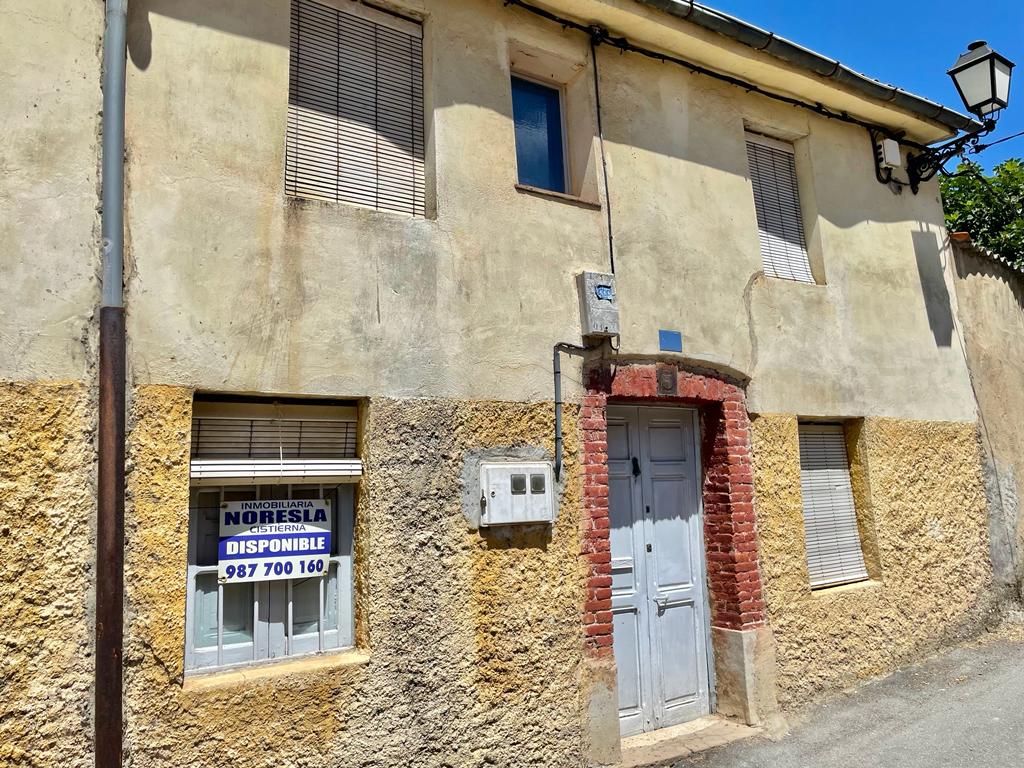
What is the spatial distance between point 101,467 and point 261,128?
2041 mm

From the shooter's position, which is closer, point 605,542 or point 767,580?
point 605,542

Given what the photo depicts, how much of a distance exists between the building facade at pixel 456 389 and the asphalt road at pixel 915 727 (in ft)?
0.84

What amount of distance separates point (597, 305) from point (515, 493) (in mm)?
1426

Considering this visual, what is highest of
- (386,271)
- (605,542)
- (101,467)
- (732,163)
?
(732,163)

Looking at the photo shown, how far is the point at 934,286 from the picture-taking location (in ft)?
24.9

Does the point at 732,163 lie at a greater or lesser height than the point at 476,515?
greater

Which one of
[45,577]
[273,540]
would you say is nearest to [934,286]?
[273,540]

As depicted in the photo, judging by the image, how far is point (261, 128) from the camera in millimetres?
4219

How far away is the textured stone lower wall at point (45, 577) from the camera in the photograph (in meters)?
3.21

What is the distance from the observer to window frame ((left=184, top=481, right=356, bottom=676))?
3.88m

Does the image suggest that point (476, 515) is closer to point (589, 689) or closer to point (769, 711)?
point (589, 689)

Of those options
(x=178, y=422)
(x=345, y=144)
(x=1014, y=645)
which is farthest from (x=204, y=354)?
(x=1014, y=645)

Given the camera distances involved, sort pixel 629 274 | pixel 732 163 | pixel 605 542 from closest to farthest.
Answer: pixel 605 542, pixel 629 274, pixel 732 163

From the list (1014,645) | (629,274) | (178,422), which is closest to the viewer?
(178,422)
